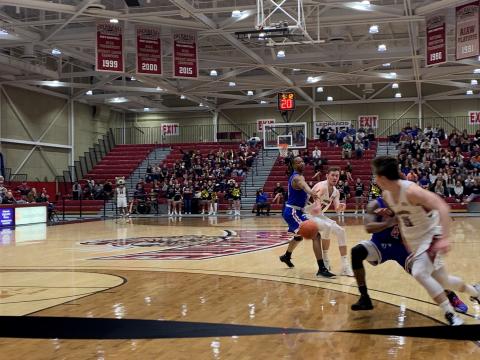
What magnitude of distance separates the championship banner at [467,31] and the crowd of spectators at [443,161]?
7.05 meters

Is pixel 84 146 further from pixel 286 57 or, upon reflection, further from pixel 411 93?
pixel 411 93

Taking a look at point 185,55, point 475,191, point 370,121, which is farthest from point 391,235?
point 370,121

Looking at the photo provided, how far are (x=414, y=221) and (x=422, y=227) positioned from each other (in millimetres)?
90

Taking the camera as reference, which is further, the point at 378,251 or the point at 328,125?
the point at 328,125

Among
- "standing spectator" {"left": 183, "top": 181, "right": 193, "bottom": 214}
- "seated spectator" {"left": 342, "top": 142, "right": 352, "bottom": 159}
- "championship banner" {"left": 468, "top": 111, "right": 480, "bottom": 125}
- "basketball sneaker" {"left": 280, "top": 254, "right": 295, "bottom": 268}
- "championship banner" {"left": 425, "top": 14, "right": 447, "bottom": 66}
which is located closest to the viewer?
"basketball sneaker" {"left": 280, "top": 254, "right": 295, "bottom": 268}

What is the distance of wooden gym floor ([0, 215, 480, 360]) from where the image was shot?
467cm

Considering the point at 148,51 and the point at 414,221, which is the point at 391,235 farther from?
the point at 148,51

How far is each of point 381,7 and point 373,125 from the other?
70.5ft

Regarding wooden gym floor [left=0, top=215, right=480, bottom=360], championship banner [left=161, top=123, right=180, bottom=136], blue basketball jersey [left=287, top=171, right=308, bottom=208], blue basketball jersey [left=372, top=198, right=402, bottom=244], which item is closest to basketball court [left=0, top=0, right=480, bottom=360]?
wooden gym floor [left=0, top=215, right=480, bottom=360]

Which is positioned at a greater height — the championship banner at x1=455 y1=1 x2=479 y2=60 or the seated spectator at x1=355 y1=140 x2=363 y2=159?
the championship banner at x1=455 y1=1 x2=479 y2=60

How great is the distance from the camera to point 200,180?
31438 millimetres

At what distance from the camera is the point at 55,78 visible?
3127cm

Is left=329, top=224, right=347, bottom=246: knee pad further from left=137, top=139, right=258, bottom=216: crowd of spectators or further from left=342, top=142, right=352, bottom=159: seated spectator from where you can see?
left=342, top=142, right=352, bottom=159: seated spectator

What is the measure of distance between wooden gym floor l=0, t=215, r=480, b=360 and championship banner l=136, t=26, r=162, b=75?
10.1 meters
